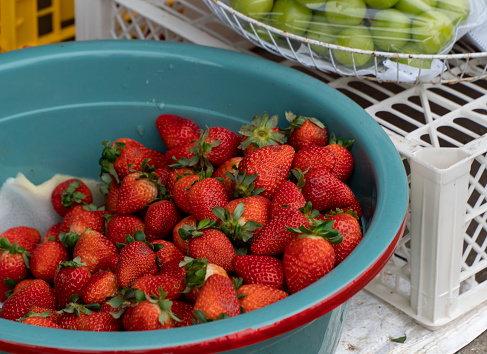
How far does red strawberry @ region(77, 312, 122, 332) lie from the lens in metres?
0.76

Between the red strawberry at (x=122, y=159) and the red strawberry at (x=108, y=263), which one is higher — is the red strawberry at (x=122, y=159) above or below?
above

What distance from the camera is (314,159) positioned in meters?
0.96

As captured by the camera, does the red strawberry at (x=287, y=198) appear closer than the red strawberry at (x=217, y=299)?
No

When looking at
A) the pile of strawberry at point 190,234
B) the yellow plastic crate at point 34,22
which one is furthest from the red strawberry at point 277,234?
the yellow plastic crate at point 34,22

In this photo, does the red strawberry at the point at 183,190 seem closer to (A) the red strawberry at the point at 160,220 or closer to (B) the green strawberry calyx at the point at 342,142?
(A) the red strawberry at the point at 160,220

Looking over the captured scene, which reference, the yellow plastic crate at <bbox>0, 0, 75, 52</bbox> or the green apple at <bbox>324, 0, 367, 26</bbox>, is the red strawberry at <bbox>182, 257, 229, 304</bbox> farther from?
the yellow plastic crate at <bbox>0, 0, 75, 52</bbox>

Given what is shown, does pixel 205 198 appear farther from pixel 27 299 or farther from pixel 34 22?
pixel 34 22

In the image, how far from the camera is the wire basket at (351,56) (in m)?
0.97

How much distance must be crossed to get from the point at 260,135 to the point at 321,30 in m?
0.19

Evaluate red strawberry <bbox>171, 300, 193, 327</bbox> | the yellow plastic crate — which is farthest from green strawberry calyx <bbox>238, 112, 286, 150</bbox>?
the yellow plastic crate

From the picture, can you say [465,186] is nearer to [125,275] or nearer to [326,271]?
[326,271]

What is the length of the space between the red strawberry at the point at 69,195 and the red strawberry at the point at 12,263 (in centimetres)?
15

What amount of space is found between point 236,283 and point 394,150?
1.04ft

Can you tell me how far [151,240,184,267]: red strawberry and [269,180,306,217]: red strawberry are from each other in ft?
0.46
